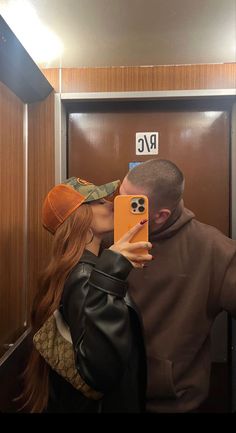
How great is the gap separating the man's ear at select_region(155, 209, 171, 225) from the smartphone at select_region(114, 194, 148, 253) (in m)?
0.06

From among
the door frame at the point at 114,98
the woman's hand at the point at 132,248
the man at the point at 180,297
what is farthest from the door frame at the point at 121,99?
the woman's hand at the point at 132,248

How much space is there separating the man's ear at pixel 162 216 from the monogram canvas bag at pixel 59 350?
0.24 meters

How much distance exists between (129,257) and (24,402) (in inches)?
15.0

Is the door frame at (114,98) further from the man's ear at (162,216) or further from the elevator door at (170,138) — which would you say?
the man's ear at (162,216)

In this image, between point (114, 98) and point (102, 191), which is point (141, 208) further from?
point (114, 98)

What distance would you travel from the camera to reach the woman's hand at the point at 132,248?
0.52 m

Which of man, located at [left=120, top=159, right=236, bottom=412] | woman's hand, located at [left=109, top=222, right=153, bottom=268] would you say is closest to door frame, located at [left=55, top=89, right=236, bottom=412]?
man, located at [left=120, top=159, right=236, bottom=412]

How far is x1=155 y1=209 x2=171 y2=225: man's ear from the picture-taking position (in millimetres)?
605

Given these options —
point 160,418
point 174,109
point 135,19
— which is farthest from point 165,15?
point 160,418

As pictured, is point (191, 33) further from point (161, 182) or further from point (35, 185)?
point (35, 185)

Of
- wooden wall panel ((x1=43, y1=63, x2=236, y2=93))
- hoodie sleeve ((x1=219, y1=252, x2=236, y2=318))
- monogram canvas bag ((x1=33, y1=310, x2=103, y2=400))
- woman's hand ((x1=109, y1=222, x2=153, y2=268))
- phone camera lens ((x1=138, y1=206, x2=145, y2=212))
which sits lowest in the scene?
monogram canvas bag ((x1=33, y1=310, x2=103, y2=400))

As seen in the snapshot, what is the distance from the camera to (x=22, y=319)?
2.24ft

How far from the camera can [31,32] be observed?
65cm

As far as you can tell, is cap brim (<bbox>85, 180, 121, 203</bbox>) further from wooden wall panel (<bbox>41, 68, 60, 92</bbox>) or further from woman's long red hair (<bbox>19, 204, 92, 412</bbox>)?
wooden wall panel (<bbox>41, 68, 60, 92</bbox>)
